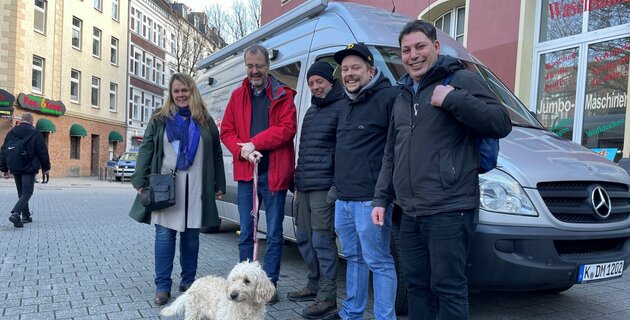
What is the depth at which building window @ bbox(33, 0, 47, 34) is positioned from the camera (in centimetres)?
2569

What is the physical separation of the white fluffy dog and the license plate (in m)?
2.26

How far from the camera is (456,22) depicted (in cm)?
1188

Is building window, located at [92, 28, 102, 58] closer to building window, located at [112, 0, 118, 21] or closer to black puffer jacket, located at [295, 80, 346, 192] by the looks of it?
building window, located at [112, 0, 118, 21]

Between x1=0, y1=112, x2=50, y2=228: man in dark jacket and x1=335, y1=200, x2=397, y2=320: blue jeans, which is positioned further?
x1=0, y1=112, x2=50, y2=228: man in dark jacket

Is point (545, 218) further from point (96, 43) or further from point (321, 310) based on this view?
point (96, 43)

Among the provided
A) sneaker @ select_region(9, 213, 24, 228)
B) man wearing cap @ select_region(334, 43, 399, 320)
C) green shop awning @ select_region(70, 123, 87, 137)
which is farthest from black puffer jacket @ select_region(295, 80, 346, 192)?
green shop awning @ select_region(70, 123, 87, 137)

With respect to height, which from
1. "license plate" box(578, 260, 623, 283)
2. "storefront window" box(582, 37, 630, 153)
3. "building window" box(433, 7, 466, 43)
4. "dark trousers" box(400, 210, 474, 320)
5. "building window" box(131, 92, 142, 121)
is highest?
"building window" box(433, 7, 466, 43)

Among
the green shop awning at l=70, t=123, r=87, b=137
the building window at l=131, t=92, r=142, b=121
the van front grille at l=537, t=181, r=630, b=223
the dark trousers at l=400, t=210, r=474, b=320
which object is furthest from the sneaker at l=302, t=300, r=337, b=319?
the building window at l=131, t=92, r=142, b=121

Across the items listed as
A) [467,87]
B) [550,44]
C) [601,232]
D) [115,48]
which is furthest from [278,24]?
[115,48]

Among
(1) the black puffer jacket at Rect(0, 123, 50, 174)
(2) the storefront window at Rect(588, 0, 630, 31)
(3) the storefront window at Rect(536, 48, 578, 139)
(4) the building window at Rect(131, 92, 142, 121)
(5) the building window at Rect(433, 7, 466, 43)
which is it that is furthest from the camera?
(4) the building window at Rect(131, 92, 142, 121)

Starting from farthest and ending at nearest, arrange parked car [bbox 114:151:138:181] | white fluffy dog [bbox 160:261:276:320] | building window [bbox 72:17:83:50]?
building window [bbox 72:17:83:50], parked car [bbox 114:151:138:181], white fluffy dog [bbox 160:261:276:320]

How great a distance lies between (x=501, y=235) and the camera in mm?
3299

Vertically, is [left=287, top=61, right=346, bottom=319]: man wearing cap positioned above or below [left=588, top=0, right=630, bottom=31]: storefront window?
below

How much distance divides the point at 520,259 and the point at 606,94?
665 centimetres
